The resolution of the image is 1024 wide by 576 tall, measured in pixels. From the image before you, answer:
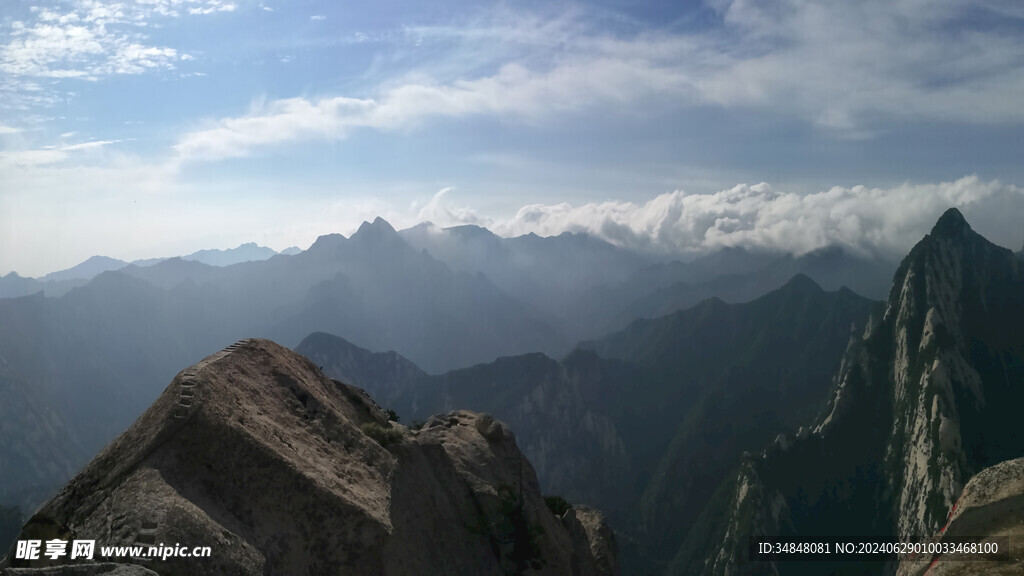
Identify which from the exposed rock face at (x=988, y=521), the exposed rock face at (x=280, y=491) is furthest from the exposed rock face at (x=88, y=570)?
the exposed rock face at (x=988, y=521)

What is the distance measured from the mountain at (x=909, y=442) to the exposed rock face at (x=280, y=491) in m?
144

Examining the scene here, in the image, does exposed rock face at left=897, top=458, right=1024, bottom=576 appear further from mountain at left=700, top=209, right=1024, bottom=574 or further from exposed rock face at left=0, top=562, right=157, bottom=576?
mountain at left=700, top=209, right=1024, bottom=574

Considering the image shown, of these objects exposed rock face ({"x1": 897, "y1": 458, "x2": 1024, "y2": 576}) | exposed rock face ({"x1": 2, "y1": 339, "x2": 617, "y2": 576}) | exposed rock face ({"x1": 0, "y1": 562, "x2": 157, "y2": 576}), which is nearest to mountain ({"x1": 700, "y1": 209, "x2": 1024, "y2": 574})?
exposed rock face ({"x1": 2, "y1": 339, "x2": 617, "y2": 576})

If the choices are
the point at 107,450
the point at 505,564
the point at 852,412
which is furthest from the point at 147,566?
the point at 852,412

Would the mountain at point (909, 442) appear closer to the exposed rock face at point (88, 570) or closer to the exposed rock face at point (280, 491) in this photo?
the exposed rock face at point (280, 491)

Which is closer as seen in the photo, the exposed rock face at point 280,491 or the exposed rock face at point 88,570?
the exposed rock face at point 88,570

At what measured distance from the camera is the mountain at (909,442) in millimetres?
155750

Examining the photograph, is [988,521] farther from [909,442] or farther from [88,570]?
[909,442]

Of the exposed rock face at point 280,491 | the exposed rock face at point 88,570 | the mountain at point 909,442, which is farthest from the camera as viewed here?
the mountain at point 909,442

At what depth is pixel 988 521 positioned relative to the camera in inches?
672

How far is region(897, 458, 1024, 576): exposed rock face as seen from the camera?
593 inches

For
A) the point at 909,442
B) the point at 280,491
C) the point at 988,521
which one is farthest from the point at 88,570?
the point at 909,442

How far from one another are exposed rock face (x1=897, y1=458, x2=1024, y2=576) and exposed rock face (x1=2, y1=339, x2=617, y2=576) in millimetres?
21111

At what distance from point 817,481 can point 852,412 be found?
1283 inches
